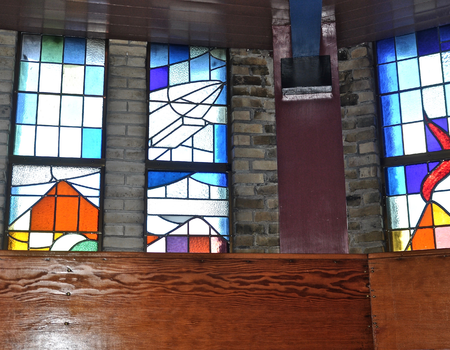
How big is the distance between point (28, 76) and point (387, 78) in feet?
8.69

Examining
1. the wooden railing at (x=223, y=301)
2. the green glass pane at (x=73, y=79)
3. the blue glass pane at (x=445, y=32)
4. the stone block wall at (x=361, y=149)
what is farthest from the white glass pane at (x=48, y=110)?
the blue glass pane at (x=445, y=32)

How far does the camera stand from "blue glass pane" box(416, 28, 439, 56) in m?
4.30

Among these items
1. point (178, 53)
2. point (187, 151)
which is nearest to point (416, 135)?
point (187, 151)

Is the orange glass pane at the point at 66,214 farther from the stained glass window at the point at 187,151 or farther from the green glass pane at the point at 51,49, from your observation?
the green glass pane at the point at 51,49

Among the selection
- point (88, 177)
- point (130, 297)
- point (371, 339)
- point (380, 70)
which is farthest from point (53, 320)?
point (380, 70)

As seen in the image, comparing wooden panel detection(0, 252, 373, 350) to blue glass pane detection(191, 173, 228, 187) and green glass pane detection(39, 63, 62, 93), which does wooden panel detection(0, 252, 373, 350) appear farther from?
green glass pane detection(39, 63, 62, 93)

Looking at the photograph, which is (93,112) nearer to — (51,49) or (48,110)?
(48,110)

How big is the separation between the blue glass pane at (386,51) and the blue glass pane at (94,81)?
2086 millimetres

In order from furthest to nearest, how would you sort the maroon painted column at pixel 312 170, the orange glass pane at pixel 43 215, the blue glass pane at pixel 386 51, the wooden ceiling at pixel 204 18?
1. the blue glass pane at pixel 386 51
2. the orange glass pane at pixel 43 215
3. the wooden ceiling at pixel 204 18
4. the maroon painted column at pixel 312 170

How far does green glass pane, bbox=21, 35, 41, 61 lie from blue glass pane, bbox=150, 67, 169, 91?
840 mm

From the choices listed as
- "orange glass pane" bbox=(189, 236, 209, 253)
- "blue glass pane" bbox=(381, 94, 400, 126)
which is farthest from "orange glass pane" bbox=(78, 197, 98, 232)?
"blue glass pane" bbox=(381, 94, 400, 126)

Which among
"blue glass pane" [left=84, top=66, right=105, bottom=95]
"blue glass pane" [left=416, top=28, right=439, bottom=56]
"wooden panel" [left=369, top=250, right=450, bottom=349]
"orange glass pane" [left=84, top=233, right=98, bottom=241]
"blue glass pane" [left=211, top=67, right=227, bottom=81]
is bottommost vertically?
"wooden panel" [left=369, top=250, right=450, bottom=349]

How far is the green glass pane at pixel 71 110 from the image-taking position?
4.22 m

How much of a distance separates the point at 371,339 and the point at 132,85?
2.72 meters
